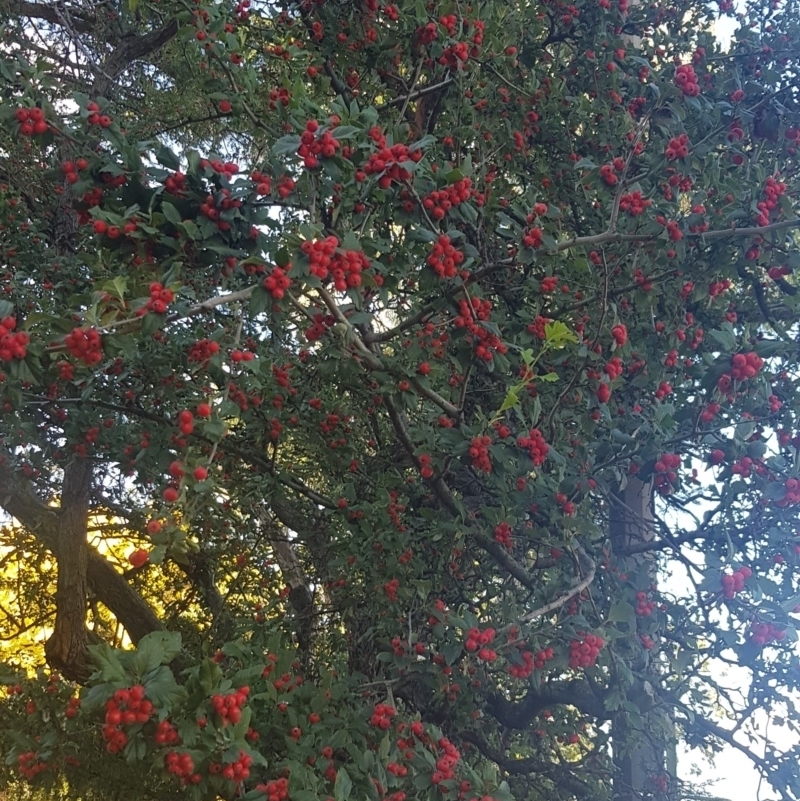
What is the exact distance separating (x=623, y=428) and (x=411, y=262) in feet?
3.61

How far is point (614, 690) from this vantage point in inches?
116

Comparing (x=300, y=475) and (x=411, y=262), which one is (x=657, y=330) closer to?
(x=411, y=262)

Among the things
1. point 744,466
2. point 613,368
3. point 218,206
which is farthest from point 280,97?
point 744,466

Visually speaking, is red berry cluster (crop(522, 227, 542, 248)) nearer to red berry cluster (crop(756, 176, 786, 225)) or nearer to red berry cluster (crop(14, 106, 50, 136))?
red berry cluster (crop(756, 176, 786, 225))

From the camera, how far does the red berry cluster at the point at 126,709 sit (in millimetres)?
1991

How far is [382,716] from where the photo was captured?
9.37 ft

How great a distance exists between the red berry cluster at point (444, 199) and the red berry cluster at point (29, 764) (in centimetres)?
274

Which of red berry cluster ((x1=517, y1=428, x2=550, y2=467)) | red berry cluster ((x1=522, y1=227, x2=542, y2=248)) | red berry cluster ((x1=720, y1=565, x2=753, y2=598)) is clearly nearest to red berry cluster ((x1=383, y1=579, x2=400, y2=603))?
red berry cluster ((x1=517, y1=428, x2=550, y2=467))

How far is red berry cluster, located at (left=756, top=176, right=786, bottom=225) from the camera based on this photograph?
2717 mm

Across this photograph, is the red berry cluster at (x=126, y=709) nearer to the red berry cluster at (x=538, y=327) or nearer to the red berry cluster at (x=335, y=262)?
the red berry cluster at (x=335, y=262)

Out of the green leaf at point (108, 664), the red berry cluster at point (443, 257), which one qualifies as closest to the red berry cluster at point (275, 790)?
the green leaf at point (108, 664)

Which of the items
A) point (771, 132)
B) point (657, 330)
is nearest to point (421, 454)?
point (657, 330)

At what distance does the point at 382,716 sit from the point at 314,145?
6.86ft

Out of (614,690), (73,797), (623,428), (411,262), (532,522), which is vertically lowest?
(73,797)
